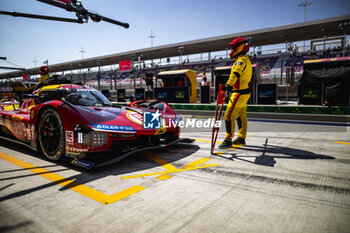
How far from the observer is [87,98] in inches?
144

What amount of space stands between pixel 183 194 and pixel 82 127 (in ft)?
5.08

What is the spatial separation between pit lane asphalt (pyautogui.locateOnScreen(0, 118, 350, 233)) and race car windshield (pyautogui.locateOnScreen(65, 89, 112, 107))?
1028mm

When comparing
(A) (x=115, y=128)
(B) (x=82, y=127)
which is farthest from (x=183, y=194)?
(B) (x=82, y=127)

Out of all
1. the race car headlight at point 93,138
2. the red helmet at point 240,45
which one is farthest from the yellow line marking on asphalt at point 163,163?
the red helmet at point 240,45

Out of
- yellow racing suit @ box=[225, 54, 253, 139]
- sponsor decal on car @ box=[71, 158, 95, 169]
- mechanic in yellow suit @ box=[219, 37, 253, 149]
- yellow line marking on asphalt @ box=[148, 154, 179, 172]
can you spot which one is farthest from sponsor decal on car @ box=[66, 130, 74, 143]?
yellow racing suit @ box=[225, 54, 253, 139]

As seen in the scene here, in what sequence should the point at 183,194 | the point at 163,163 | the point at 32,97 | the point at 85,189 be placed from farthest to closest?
the point at 32,97
the point at 163,163
the point at 85,189
the point at 183,194

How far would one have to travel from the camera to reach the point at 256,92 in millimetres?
10922

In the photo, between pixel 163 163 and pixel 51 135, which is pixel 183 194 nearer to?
pixel 163 163

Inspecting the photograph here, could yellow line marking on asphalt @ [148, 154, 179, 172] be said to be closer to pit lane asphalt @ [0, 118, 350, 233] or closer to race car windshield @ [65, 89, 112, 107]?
pit lane asphalt @ [0, 118, 350, 233]

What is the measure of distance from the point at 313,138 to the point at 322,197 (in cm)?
312

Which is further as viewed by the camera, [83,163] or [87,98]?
[87,98]

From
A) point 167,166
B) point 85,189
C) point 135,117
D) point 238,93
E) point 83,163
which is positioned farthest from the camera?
point 238,93

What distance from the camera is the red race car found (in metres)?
2.70

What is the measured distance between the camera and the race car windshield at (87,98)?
3479mm
